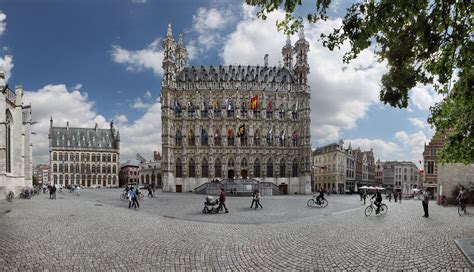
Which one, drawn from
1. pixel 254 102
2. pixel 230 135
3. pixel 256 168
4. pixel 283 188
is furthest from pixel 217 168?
pixel 254 102

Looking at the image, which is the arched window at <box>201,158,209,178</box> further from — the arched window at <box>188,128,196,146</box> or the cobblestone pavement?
the cobblestone pavement

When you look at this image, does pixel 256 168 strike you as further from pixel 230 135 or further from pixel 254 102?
pixel 254 102

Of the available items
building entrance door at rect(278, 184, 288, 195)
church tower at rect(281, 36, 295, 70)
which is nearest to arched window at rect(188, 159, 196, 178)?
building entrance door at rect(278, 184, 288, 195)

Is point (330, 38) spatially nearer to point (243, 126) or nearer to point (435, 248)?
point (435, 248)

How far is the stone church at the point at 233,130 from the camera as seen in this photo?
5334 cm

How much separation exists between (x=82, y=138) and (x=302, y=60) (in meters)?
79.6

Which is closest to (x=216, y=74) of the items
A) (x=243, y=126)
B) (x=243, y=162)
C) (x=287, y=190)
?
(x=243, y=126)

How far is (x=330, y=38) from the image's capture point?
6812 mm

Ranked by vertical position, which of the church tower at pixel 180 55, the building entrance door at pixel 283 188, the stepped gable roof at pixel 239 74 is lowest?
the building entrance door at pixel 283 188

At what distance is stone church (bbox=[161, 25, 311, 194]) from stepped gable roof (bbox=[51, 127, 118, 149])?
58587 millimetres

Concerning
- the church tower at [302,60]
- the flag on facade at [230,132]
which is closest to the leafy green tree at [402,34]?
the flag on facade at [230,132]

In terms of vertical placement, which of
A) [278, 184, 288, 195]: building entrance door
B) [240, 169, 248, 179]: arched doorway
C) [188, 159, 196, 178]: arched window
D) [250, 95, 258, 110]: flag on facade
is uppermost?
[250, 95, 258, 110]: flag on facade

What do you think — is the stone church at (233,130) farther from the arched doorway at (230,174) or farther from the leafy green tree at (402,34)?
the leafy green tree at (402,34)

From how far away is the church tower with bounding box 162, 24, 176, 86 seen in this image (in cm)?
5416
